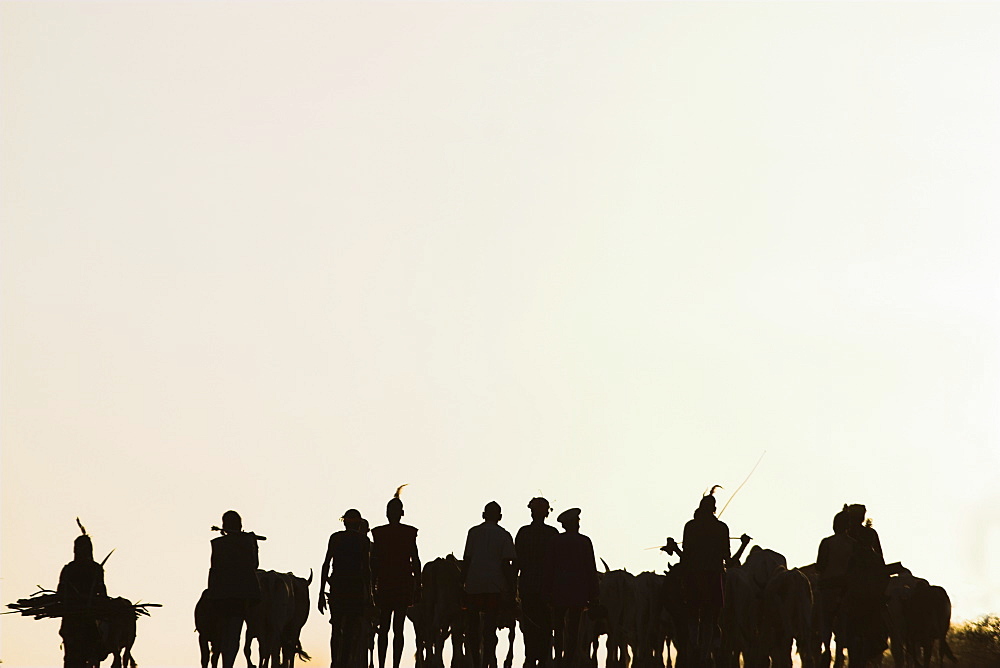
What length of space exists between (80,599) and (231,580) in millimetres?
1842

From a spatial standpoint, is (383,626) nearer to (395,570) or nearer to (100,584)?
(395,570)

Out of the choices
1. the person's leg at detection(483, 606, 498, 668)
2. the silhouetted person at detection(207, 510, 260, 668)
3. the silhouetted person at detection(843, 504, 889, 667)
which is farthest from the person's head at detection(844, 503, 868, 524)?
the silhouetted person at detection(207, 510, 260, 668)

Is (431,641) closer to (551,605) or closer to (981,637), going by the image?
(551,605)

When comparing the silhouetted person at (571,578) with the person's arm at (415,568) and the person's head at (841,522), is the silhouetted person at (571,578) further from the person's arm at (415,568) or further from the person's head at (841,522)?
the person's head at (841,522)

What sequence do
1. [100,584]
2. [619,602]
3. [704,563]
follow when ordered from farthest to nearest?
1. [619,602]
2. [704,563]
3. [100,584]

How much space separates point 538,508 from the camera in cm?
2561

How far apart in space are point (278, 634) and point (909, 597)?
9164 mm

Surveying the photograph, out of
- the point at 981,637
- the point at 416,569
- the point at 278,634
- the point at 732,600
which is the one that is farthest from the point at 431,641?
the point at 981,637

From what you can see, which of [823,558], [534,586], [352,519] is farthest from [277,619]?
[823,558]

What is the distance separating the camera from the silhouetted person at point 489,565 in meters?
25.1

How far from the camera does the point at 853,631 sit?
1051 inches

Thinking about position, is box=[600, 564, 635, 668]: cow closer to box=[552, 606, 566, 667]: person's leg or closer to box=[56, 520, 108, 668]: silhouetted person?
box=[552, 606, 566, 667]: person's leg

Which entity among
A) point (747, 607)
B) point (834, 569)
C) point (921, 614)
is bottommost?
point (834, 569)

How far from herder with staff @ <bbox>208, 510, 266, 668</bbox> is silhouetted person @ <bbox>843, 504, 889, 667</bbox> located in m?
7.47
